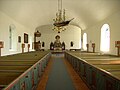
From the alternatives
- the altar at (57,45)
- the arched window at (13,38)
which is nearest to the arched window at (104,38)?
the arched window at (13,38)

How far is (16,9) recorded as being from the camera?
39.0ft

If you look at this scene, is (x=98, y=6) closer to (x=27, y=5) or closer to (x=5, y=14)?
(x=27, y=5)

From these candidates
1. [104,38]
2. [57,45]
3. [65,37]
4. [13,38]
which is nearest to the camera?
[104,38]

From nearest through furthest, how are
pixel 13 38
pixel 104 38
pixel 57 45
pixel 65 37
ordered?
pixel 104 38 < pixel 13 38 < pixel 57 45 < pixel 65 37

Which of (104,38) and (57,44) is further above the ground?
(104,38)

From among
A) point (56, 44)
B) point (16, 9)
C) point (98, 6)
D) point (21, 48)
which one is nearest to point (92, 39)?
point (98, 6)

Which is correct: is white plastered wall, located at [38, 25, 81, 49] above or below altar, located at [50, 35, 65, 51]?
above

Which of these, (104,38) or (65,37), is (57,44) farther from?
(104,38)

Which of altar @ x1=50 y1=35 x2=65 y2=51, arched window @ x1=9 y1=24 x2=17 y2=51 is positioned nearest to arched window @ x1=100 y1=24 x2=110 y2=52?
arched window @ x1=9 y1=24 x2=17 y2=51

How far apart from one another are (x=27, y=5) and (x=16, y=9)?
883 millimetres

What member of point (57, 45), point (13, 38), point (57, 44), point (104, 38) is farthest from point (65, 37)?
point (13, 38)

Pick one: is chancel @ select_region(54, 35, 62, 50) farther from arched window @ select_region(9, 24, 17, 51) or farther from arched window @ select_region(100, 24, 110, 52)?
arched window @ select_region(100, 24, 110, 52)

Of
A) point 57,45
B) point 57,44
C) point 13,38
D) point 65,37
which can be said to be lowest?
point 57,45

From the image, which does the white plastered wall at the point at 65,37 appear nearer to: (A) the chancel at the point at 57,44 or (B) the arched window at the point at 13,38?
(A) the chancel at the point at 57,44
